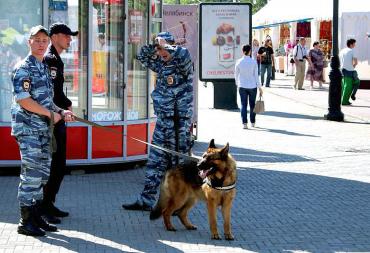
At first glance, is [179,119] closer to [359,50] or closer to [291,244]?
[291,244]

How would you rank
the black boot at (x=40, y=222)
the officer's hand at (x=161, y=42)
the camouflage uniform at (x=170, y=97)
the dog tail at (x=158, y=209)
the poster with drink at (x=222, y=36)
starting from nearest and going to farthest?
the black boot at (x=40, y=222) → the dog tail at (x=158, y=209) → the officer's hand at (x=161, y=42) → the camouflage uniform at (x=170, y=97) → the poster with drink at (x=222, y=36)

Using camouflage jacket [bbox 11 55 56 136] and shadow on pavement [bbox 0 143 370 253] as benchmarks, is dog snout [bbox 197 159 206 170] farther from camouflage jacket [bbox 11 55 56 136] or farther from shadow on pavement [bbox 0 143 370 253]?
camouflage jacket [bbox 11 55 56 136]

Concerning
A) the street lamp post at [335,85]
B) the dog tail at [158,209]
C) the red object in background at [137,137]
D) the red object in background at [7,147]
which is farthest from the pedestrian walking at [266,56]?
the dog tail at [158,209]

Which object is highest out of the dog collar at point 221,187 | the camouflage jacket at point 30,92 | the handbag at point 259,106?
the camouflage jacket at point 30,92

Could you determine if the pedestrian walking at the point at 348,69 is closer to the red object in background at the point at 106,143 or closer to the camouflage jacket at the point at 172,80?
the red object in background at the point at 106,143

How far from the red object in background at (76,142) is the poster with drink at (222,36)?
30.9 ft

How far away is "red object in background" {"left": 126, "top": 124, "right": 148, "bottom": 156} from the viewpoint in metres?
11.1

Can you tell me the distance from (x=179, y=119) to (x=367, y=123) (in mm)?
11059

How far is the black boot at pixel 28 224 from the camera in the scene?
720 centimetres

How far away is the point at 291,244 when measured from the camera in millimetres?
7102

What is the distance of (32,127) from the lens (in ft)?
23.1

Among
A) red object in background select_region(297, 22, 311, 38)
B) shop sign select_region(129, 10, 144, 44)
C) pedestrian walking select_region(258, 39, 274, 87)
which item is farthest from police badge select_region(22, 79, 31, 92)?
red object in background select_region(297, 22, 311, 38)

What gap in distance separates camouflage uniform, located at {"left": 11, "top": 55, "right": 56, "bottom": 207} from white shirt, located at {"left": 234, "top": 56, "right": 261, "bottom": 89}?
9431 millimetres

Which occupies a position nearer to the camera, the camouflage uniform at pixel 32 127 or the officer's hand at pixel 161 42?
the camouflage uniform at pixel 32 127
